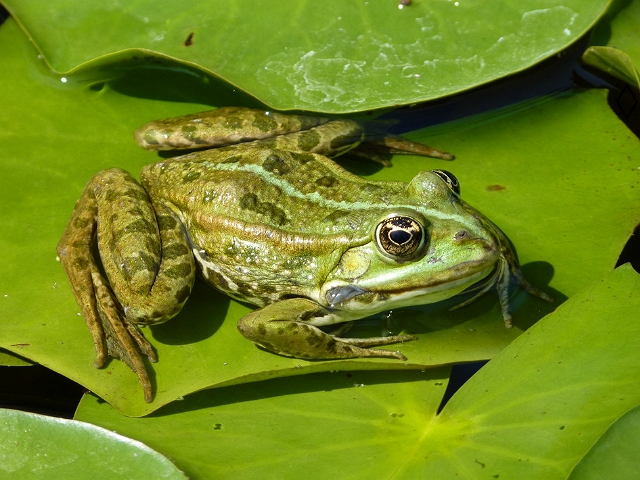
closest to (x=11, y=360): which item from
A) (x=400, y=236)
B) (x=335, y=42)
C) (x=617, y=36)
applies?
(x=400, y=236)

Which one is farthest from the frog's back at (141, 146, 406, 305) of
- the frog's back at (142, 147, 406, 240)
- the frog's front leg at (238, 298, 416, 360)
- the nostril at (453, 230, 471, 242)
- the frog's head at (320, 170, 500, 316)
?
the nostril at (453, 230, 471, 242)

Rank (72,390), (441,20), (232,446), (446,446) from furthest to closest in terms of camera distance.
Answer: (441,20), (72,390), (232,446), (446,446)

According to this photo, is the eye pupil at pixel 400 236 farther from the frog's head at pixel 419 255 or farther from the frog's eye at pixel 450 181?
the frog's eye at pixel 450 181

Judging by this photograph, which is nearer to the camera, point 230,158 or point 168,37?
point 230,158

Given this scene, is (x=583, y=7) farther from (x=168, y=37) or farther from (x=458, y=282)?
→ (x=168, y=37)

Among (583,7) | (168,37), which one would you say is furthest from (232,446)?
(583,7)

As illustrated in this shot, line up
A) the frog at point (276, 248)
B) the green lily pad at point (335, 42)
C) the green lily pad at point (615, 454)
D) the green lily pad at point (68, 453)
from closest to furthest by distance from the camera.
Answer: the green lily pad at point (615, 454) → the green lily pad at point (68, 453) → the frog at point (276, 248) → the green lily pad at point (335, 42)

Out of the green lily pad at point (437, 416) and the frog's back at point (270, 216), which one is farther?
the frog's back at point (270, 216)

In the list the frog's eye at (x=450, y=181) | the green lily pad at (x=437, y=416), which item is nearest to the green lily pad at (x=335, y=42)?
the frog's eye at (x=450, y=181)
